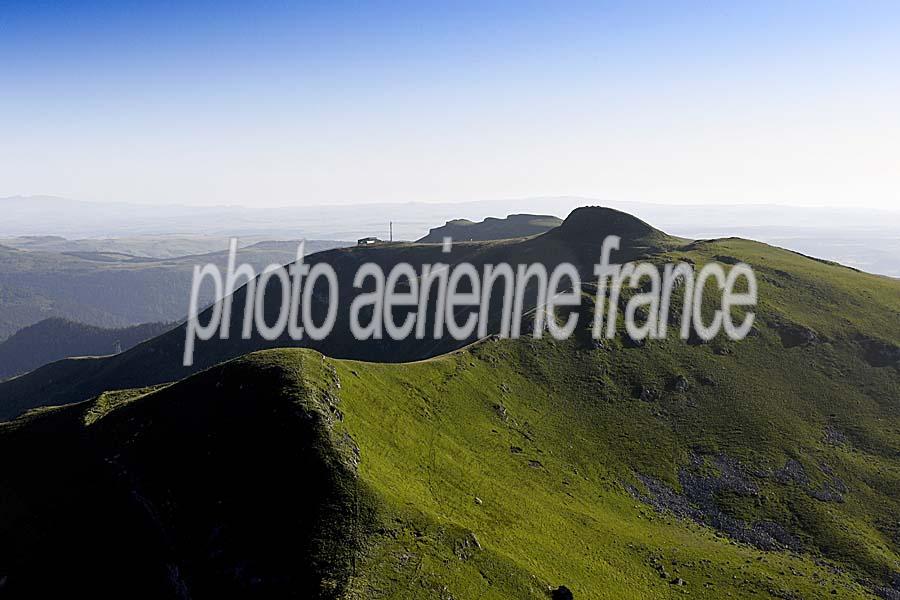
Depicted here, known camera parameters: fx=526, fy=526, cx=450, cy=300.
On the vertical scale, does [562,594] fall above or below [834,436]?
above

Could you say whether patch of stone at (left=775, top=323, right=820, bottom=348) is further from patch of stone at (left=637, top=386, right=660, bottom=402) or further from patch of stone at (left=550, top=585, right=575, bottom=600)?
patch of stone at (left=550, top=585, right=575, bottom=600)

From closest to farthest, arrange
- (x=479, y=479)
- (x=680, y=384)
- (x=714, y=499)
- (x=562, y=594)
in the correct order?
(x=562, y=594) → (x=479, y=479) → (x=714, y=499) → (x=680, y=384)

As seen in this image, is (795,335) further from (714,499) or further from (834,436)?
(714,499)

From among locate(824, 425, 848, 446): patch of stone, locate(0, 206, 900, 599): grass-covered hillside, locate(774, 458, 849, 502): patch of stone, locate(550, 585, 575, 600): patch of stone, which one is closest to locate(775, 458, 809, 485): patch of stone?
locate(774, 458, 849, 502): patch of stone

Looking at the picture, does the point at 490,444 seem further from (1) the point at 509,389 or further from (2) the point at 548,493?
(1) the point at 509,389

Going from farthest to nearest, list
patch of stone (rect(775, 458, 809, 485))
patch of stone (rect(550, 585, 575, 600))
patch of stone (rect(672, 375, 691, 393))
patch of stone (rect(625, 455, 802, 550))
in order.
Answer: patch of stone (rect(672, 375, 691, 393)), patch of stone (rect(775, 458, 809, 485)), patch of stone (rect(625, 455, 802, 550)), patch of stone (rect(550, 585, 575, 600))

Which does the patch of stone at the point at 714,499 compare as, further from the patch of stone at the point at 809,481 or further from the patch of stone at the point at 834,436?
the patch of stone at the point at 834,436

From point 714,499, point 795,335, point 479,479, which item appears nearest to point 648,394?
point 714,499

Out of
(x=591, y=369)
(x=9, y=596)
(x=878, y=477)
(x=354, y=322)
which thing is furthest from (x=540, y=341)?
(x=354, y=322)

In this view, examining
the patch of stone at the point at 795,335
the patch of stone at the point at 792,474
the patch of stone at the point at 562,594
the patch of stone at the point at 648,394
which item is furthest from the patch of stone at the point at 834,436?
the patch of stone at the point at 562,594
